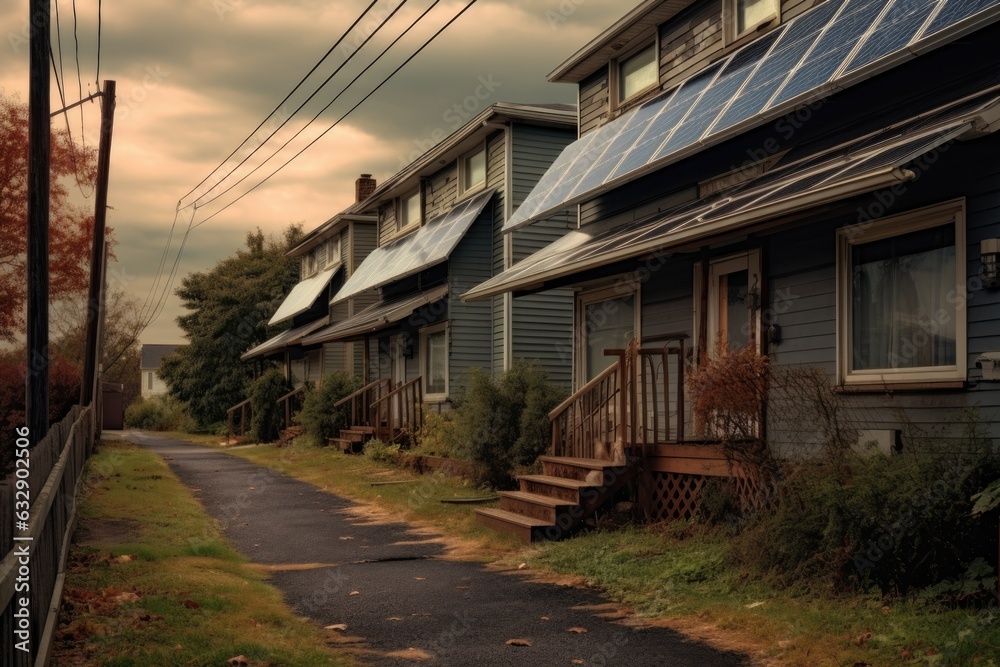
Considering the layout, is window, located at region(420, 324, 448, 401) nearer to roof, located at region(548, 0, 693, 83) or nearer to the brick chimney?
roof, located at region(548, 0, 693, 83)

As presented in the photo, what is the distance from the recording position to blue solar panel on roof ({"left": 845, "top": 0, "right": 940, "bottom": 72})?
28.7ft

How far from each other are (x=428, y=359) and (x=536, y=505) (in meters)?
11.6

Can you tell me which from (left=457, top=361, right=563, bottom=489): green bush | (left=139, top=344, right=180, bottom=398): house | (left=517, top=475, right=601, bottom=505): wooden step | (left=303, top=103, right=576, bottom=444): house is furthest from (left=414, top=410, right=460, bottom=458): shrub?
(left=139, top=344, right=180, bottom=398): house

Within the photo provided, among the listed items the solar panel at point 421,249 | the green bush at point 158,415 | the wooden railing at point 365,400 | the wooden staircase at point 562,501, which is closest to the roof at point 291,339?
the solar panel at point 421,249

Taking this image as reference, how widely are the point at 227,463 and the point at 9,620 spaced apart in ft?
65.4

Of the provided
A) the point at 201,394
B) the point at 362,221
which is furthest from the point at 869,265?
the point at 201,394

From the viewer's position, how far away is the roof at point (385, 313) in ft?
69.1

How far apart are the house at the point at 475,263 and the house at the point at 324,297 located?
25.1 ft

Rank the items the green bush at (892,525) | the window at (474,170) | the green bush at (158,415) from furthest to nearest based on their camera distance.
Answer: the green bush at (158,415) < the window at (474,170) < the green bush at (892,525)

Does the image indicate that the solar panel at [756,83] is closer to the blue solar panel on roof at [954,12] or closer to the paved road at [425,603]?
the blue solar panel on roof at [954,12]

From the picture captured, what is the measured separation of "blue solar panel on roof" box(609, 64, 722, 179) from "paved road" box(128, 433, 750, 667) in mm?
5664

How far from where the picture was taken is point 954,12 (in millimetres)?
8320

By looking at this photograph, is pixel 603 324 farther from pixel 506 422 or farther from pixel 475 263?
pixel 475 263

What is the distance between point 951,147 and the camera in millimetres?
8398
